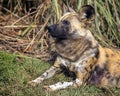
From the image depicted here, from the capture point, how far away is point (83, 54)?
15.1ft

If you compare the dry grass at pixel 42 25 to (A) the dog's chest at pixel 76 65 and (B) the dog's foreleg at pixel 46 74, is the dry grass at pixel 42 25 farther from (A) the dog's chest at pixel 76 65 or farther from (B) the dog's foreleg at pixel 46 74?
(A) the dog's chest at pixel 76 65

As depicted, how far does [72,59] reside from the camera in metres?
4.59

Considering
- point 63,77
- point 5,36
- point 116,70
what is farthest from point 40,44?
point 116,70

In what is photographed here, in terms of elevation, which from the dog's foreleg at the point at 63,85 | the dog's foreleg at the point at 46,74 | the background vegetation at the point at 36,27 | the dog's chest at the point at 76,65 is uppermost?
the background vegetation at the point at 36,27

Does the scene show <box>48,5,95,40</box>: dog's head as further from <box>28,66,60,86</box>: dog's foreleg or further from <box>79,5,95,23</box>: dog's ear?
<box>28,66,60,86</box>: dog's foreleg

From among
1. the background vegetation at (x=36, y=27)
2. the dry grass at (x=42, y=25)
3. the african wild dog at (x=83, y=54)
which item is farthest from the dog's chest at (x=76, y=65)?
the dry grass at (x=42, y=25)

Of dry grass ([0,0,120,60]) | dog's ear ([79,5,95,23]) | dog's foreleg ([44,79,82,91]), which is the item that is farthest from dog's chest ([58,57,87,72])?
dry grass ([0,0,120,60])

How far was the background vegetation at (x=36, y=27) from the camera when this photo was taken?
5.08m

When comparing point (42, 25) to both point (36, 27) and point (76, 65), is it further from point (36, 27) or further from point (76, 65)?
point (76, 65)

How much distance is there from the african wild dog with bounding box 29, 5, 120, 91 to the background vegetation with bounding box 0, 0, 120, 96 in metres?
0.35

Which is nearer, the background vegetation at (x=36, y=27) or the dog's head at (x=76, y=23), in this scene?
the dog's head at (x=76, y=23)

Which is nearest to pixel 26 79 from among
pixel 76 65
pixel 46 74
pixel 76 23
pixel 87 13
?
pixel 46 74

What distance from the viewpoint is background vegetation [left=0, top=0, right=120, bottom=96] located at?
16.7 ft

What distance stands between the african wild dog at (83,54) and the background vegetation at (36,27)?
1.14 ft
